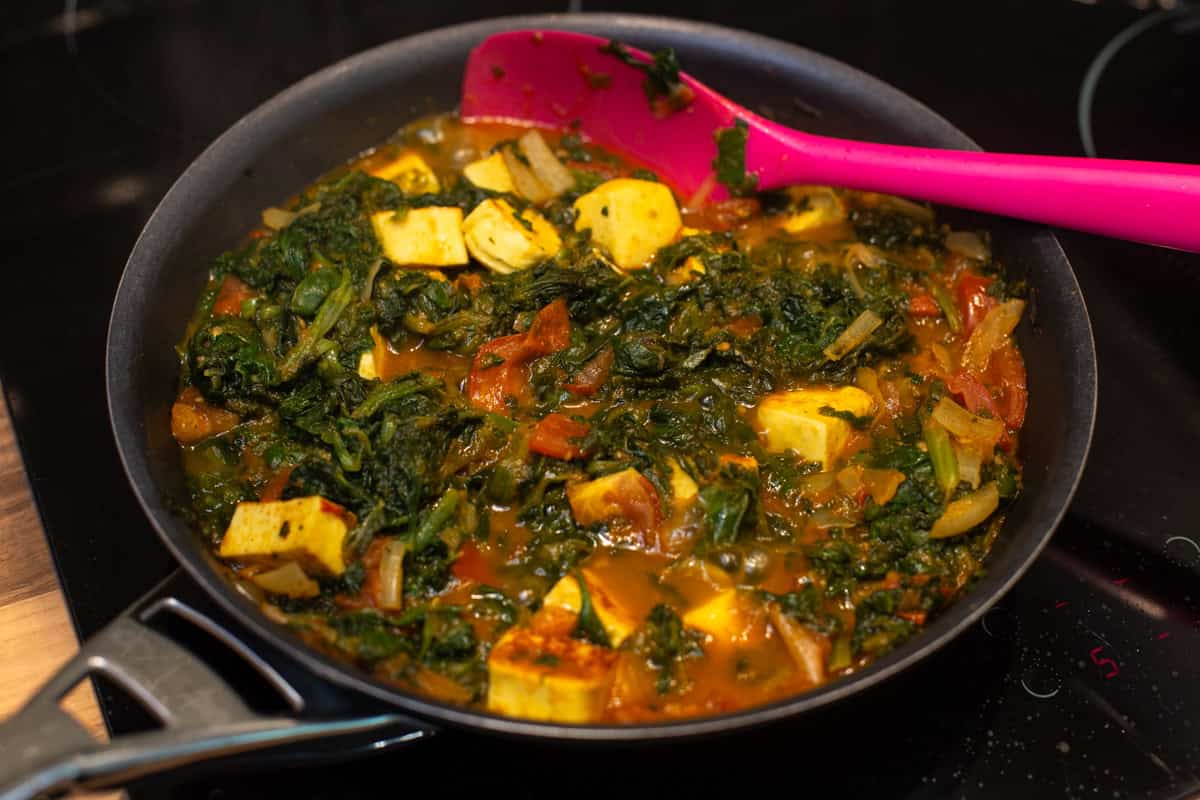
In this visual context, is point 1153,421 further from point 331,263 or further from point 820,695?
point 331,263

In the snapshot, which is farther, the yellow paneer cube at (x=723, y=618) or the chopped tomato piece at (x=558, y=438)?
the chopped tomato piece at (x=558, y=438)

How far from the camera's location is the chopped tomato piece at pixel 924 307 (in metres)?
3.91

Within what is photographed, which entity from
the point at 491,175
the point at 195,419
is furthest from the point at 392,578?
the point at 491,175

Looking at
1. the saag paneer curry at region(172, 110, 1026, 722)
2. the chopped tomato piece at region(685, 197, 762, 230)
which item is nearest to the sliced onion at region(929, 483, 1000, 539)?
the saag paneer curry at region(172, 110, 1026, 722)

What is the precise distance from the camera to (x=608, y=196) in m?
4.01

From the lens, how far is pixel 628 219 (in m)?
4.00

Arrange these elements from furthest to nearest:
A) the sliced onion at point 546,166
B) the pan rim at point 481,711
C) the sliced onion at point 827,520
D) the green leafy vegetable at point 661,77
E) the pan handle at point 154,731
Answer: the sliced onion at point 546,166
the green leafy vegetable at point 661,77
the sliced onion at point 827,520
the pan rim at point 481,711
the pan handle at point 154,731

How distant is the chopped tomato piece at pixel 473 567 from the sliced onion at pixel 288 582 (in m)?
0.44

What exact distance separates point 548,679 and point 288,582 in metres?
0.91

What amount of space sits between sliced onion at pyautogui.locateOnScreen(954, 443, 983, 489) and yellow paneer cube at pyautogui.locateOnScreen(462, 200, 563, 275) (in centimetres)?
174

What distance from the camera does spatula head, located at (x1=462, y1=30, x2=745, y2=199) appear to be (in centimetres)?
434

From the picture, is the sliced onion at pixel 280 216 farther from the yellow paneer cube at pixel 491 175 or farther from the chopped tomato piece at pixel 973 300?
the chopped tomato piece at pixel 973 300

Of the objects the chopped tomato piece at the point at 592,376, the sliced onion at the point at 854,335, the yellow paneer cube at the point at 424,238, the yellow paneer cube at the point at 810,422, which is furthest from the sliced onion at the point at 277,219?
the sliced onion at the point at 854,335

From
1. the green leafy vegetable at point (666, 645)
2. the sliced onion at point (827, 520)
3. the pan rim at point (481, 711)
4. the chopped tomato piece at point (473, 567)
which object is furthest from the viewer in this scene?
the sliced onion at point (827, 520)
